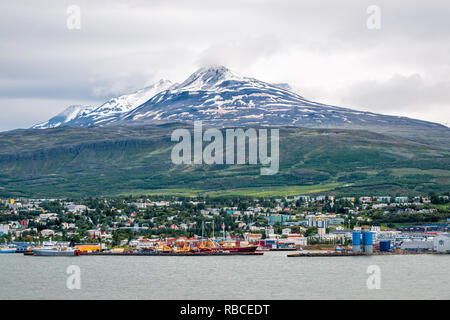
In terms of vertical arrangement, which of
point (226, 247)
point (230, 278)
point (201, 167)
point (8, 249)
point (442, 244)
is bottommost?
point (230, 278)

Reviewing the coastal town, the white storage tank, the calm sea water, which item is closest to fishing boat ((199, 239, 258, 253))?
the coastal town

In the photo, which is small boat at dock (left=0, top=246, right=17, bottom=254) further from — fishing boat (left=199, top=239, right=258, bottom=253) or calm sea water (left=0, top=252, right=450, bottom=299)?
fishing boat (left=199, top=239, right=258, bottom=253)

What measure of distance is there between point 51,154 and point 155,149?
22699 millimetres

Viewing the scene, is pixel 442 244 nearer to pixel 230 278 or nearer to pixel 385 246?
pixel 385 246

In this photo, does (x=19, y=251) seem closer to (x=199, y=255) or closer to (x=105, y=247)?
(x=105, y=247)

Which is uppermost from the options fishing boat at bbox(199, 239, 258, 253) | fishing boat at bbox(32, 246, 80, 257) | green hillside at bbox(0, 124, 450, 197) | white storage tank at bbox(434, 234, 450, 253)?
green hillside at bbox(0, 124, 450, 197)

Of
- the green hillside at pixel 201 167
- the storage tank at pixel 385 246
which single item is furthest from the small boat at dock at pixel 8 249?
the green hillside at pixel 201 167

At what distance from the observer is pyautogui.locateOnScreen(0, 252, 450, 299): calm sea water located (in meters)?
38.8

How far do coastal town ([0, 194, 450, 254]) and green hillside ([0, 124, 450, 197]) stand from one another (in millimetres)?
21871

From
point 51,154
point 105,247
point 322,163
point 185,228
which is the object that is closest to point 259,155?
point 322,163

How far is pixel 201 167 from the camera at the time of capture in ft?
499

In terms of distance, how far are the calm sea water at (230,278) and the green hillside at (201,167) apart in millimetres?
61437

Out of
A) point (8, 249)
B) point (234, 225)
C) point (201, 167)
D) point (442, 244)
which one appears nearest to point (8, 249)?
point (8, 249)

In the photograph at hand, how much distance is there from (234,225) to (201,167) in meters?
70.2
